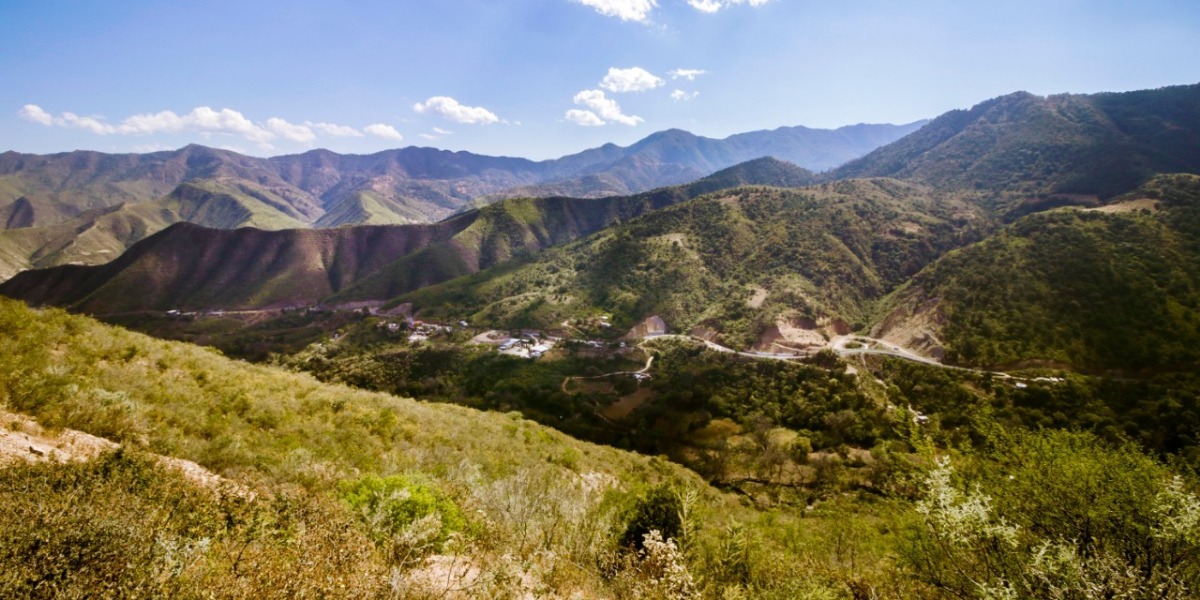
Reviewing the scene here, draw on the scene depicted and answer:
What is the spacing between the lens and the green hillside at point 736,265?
94.2 metres

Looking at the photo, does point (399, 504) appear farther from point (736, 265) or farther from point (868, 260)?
point (868, 260)

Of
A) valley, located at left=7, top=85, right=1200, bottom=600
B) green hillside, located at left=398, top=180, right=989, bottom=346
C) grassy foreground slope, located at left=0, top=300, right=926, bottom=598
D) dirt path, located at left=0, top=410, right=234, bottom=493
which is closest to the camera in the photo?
grassy foreground slope, located at left=0, top=300, right=926, bottom=598

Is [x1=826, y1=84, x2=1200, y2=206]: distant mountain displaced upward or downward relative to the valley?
upward

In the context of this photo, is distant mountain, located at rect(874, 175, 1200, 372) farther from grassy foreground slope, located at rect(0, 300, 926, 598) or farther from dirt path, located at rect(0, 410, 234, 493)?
dirt path, located at rect(0, 410, 234, 493)

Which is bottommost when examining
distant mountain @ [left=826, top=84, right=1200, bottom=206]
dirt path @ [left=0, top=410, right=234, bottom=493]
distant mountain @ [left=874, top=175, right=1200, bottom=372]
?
distant mountain @ [left=874, top=175, right=1200, bottom=372]

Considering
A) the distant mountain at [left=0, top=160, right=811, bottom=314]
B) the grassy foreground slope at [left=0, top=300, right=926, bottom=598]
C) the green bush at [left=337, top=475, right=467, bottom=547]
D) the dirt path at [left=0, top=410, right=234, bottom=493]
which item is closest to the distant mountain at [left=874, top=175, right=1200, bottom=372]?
the grassy foreground slope at [left=0, top=300, right=926, bottom=598]

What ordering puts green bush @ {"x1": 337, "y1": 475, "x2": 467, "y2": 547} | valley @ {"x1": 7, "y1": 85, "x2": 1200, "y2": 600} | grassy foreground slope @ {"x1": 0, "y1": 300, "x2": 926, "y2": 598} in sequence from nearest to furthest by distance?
grassy foreground slope @ {"x1": 0, "y1": 300, "x2": 926, "y2": 598}, valley @ {"x1": 7, "y1": 85, "x2": 1200, "y2": 600}, green bush @ {"x1": 337, "y1": 475, "x2": 467, "y2": 547}

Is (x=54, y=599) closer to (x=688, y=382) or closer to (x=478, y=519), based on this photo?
(x=478, y=519)

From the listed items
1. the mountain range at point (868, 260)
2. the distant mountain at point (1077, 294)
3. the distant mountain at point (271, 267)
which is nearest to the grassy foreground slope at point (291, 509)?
the distant mountain at point (1077, 294)

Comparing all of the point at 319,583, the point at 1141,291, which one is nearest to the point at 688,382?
the point at 1141,291

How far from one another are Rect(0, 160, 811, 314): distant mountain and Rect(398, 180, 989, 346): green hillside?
24.8 meters

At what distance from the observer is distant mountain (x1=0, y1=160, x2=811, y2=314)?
11925cm

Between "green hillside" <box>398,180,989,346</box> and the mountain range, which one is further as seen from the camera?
"green hillside" <box>398,180,989,346</box>

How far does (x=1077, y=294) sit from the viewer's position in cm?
6072
